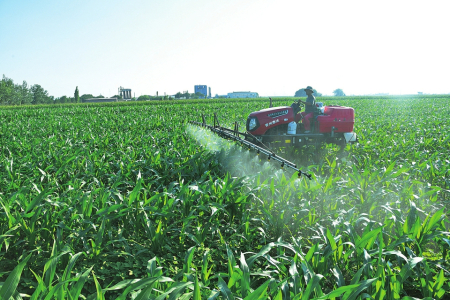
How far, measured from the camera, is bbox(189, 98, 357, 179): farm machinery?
692 centimetres

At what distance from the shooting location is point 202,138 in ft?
23.7

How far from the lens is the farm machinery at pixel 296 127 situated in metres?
6.92

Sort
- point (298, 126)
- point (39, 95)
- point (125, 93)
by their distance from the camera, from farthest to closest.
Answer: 1. point (39, 95)
2. point (125, 93)
3. point (298, 126)

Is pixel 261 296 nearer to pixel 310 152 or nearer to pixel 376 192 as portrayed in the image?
pixel 376 192

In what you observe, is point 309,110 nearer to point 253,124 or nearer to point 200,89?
point 253,124

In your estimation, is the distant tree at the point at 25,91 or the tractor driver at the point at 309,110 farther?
the distant tree at the point at 25,91

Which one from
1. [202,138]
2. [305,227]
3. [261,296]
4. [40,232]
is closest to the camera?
[261,296]

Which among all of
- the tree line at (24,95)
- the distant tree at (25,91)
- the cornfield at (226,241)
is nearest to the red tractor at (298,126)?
the cornfield at (226,241)

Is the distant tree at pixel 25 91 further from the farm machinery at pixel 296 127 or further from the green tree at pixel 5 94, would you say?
the farm machinery at pixel 296 127

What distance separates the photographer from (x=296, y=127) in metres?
7.16

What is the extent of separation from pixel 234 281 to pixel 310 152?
21.3 ft

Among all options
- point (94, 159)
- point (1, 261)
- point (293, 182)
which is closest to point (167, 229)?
point (1, 261)

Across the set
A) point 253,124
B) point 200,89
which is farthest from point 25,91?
point 253,124

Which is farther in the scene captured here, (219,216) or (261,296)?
(219,216)
